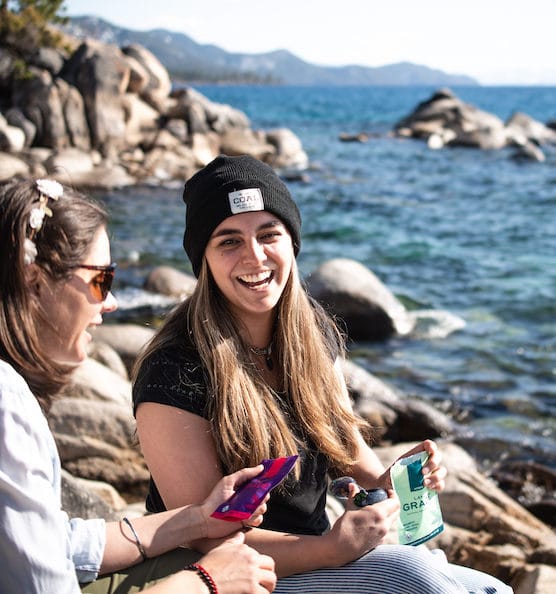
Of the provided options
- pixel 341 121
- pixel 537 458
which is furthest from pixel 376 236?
pixel 341 121

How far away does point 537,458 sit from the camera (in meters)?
6.98

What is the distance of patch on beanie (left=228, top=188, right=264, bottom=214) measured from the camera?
293 centimetres

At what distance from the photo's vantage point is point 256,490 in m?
2.48

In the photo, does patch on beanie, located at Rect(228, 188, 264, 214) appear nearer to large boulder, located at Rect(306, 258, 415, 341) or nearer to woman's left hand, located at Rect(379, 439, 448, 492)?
woman's left hand, located at Rect(379, 439, 448, 492)

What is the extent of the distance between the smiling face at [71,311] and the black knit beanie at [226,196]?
0.65 m

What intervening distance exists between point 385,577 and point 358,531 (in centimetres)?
17

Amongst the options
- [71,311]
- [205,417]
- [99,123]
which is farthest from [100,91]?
[71,311]

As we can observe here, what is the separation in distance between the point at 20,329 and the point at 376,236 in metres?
14.4

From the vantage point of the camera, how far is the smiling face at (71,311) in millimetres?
2236

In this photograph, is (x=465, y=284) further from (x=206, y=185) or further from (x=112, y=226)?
(x=206, y=185)

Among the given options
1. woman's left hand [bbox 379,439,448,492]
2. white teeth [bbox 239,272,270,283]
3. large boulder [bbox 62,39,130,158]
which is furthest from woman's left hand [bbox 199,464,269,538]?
large boulder [bbox 62,39,130,158]

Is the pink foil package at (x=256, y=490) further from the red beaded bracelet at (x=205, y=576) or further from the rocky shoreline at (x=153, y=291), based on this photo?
the rocky shoreline at (x=153, y=291)

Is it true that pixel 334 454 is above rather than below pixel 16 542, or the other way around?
below

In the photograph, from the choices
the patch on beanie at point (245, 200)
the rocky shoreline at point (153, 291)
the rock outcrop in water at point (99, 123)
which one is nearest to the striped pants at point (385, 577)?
the patch on beanie at point (245, 200)
